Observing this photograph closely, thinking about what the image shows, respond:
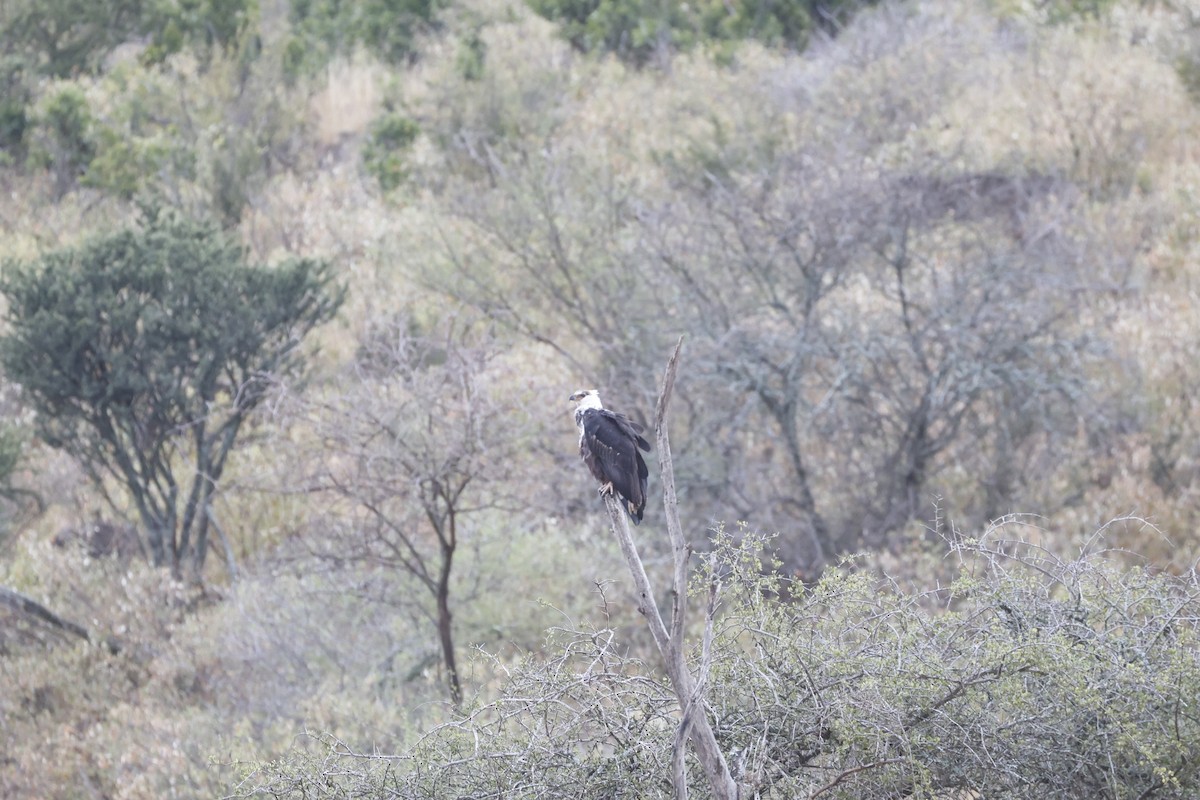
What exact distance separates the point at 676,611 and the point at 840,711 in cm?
100

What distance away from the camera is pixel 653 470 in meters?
11.7

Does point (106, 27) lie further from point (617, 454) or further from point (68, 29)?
point (617, 454)

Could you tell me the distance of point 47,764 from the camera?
10219 mm

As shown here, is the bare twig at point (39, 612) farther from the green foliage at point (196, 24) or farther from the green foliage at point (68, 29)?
the green foliage at point (68, 29)

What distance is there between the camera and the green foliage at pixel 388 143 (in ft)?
69.6

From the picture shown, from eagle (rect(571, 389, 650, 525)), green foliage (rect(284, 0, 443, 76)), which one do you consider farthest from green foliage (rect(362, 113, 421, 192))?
eagle (rect(571, 389, 650, 525))

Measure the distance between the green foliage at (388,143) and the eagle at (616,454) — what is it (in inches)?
626

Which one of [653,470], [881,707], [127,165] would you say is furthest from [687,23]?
[881,707]

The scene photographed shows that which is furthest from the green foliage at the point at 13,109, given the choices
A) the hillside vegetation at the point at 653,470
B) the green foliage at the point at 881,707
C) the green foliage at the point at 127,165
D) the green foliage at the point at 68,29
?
the green foliage at the point at 881,707

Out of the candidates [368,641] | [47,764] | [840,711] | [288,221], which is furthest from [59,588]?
[840,711]

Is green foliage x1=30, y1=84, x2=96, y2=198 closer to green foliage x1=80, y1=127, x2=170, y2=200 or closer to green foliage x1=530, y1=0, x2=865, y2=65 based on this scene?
green foliage x1=80, y1=127, x2=170, y2=200

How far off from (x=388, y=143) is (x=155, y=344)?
10.3 metres

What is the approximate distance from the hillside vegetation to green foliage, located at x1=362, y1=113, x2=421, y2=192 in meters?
2.23

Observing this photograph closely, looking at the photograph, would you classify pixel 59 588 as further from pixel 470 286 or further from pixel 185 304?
pixel 470 286
